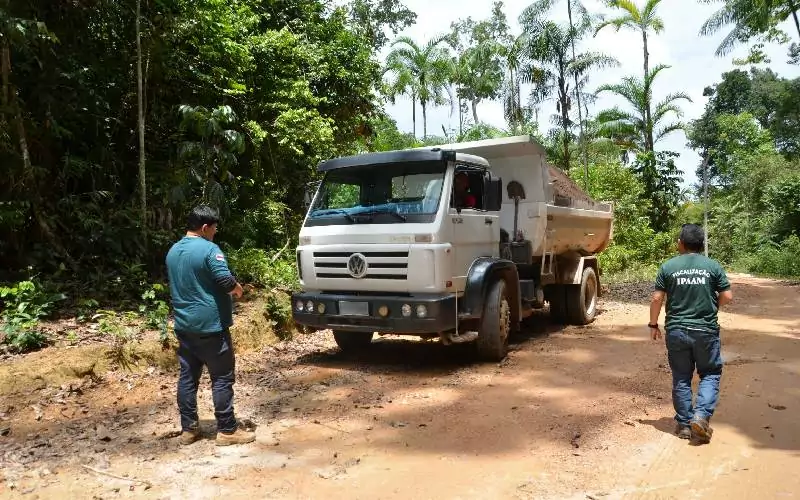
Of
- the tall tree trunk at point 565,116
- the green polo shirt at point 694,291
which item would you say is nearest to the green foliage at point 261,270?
the green polo shirt at point 694,291

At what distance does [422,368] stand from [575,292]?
13.0 ft

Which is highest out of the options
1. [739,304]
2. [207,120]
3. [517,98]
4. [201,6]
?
[517,98]

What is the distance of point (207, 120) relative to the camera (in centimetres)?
898

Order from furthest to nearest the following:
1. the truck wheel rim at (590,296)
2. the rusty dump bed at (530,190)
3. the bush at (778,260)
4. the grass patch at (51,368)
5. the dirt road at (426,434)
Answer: the bush at (778,260), the truck wheel rim at (590,296), the rusty dump bed at (530,190), the grass patch at (51,368), the dirt road at (426,434)

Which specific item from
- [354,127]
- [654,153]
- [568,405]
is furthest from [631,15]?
[568,405]

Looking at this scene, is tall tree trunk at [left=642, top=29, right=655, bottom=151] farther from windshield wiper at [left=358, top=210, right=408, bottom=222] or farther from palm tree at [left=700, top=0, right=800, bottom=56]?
windshield wiper at [left=358, top=210, right=408, bottom=222]

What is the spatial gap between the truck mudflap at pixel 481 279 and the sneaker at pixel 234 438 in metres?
2.78

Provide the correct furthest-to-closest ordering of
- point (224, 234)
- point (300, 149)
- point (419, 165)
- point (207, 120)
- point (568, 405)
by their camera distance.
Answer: point (300, 149) < point (224, 234) < point (207, 120) < point (419, 165) < point (568, 405)

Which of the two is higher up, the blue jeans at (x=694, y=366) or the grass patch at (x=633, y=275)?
the blue jeans at (x=694, y=366)

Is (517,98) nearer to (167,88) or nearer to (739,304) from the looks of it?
(739,304)

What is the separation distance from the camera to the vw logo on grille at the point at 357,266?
256 inches

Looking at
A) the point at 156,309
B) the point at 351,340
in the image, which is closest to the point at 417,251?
the point at 351,340

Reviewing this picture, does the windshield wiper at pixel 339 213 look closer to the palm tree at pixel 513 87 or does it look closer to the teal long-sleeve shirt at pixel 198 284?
the teal long-sleeve shirt at pixel 198 284

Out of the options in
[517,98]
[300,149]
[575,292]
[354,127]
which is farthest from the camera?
[517,98]
